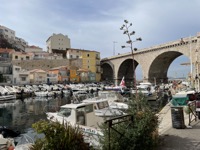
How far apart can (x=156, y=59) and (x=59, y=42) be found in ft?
175

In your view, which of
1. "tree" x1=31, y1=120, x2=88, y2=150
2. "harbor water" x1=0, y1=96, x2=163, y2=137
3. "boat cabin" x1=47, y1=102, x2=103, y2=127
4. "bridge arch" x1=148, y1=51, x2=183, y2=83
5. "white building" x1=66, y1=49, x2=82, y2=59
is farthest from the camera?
"white building" x1=66, y1=49, x2=82, y2=59

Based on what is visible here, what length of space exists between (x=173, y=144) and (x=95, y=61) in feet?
217

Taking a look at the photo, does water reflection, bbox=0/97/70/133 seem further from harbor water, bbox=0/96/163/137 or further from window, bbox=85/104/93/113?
window, bbox=85/104/93/113

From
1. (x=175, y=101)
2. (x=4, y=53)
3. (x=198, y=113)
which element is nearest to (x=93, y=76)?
(x=4, y=53)

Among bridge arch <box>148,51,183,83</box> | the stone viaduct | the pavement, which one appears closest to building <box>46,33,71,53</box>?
the stone viaduct

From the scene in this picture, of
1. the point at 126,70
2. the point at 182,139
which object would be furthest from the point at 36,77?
the point at 182,139

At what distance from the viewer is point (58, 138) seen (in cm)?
412

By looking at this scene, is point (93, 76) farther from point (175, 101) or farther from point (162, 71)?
point (175, 101)

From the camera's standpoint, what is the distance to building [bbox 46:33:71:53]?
87938 millimetres

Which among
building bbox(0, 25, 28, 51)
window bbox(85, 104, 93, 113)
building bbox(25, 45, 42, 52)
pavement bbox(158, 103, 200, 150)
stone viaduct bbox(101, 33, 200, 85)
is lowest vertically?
pavement bbox(158, 103, 200, 150)

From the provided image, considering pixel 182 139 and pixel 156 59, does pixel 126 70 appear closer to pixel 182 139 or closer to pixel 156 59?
pixel 156 59

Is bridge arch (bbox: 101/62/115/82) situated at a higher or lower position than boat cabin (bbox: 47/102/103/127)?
higher

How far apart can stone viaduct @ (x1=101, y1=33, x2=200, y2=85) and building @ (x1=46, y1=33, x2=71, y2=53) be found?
2508cm

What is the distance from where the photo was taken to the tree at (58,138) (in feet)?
13.3
